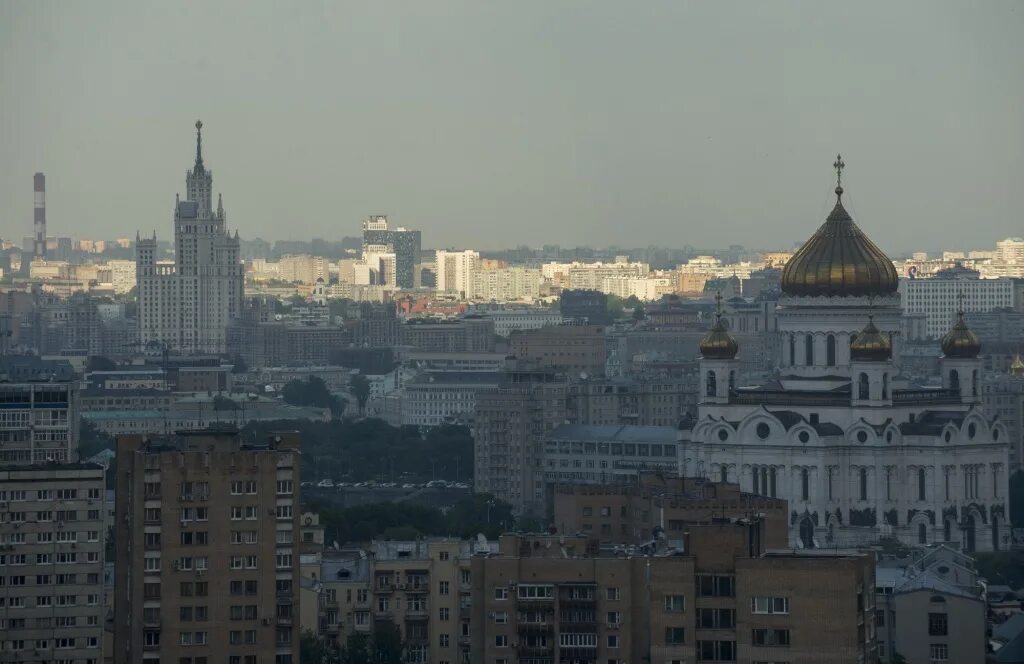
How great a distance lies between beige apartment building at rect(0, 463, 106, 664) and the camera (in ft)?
142

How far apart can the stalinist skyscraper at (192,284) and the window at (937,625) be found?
12624cm

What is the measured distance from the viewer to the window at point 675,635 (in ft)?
129

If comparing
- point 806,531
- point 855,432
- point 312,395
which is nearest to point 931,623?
point 806,531

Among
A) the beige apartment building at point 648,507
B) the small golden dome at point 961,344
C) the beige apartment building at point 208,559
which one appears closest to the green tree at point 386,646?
the beige apartment building at point 208,559

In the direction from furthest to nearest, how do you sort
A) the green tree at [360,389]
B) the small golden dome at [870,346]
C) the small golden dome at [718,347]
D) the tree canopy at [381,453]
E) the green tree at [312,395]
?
the green tree at [360,389] → the green tree at [312,395] → the tree canopy at [381,453] → the small golden dome at [718,347] → the small golden dome at [870,346]

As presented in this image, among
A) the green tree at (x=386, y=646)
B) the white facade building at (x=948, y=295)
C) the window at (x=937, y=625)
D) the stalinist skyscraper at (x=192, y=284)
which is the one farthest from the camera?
the stalinist skyscraper at (x=192, y=284)

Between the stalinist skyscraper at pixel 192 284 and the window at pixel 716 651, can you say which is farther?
the stalinist skyscraper at pixel 192 284

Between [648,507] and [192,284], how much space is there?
122025mm

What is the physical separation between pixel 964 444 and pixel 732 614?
32.9 metres

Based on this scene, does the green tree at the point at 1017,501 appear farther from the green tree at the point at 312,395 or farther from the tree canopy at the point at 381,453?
the green tree at the point at 312,395

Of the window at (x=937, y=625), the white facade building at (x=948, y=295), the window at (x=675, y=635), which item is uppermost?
the white facade building at (x=948, y=295)

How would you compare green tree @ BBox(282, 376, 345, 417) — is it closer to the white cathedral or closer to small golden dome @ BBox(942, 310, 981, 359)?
the white cathedral

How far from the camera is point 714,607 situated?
1539 inches

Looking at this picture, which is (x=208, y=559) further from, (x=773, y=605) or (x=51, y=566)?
(x=773, y=605)
